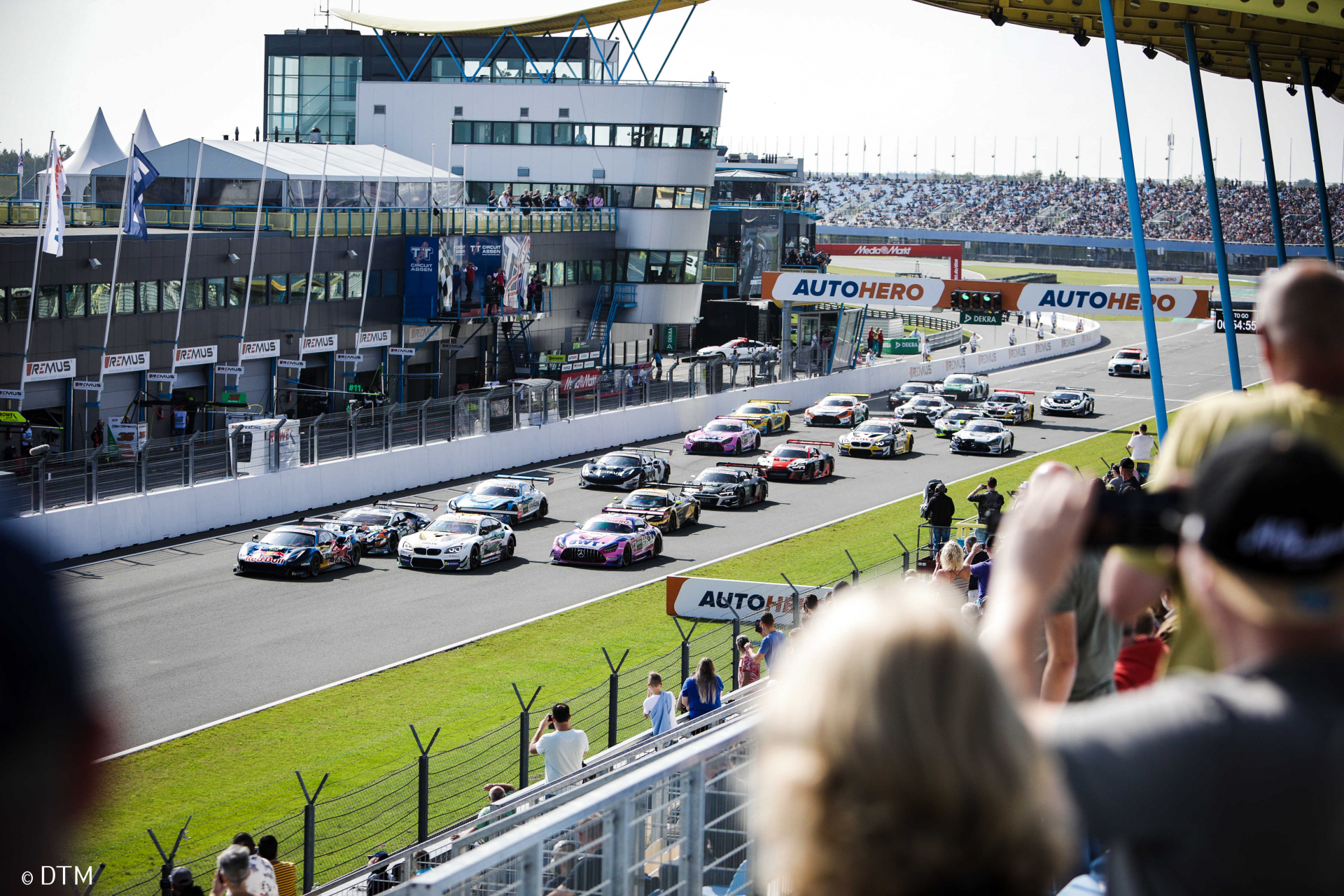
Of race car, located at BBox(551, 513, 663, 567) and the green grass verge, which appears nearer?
the green grass verge

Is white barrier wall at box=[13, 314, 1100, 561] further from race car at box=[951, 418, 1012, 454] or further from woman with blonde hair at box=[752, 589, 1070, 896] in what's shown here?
woman with blonde hair at box=[752, 589, 1070, 896]

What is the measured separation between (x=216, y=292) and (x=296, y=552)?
18.6 meters

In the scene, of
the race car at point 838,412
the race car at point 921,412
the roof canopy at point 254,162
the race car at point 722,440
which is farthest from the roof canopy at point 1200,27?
the roof canopy at point 254,162

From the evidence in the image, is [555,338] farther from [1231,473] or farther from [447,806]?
[1231,473]

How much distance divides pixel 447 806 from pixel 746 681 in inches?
136

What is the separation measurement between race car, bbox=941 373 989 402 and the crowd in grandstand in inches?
2376

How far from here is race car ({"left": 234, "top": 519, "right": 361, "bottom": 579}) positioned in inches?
1077

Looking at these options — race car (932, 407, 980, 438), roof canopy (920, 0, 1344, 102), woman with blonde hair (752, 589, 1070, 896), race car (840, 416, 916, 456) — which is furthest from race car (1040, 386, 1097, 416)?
woman with blonde hair (752, 589, 1070, 896)

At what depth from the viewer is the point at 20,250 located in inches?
1403

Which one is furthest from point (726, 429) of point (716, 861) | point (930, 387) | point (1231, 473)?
point (1231, 473)

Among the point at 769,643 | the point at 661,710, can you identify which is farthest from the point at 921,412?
the point at 661,710

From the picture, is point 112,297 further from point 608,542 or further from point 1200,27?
point 1200,27

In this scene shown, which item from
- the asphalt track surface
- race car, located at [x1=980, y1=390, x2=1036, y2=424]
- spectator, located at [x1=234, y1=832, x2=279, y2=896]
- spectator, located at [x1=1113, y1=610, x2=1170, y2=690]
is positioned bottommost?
the asphalt track surface

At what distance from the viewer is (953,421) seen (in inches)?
1957
